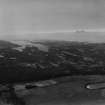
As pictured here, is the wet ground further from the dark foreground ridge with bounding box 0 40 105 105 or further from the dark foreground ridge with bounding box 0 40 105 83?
the dark foreground ridge with bounding box 0 40 105 83

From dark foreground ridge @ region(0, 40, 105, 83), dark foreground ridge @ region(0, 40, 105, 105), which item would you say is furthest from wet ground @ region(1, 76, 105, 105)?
dark foreground ridge @ region(0, 40, 105, 83)

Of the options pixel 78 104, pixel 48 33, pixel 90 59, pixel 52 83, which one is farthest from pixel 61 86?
pixel 48 33

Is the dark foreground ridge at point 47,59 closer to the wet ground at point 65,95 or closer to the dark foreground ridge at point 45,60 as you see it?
the dark foreground ridge at point 45,60

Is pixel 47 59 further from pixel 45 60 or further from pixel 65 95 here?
pixel 65 95

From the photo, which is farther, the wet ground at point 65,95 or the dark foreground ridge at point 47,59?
the dark foreground ridge at point 47,59

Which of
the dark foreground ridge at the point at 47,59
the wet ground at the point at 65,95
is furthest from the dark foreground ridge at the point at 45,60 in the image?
the wet ground at the point at 65,95

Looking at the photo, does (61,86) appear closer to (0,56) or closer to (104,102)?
(104,102)

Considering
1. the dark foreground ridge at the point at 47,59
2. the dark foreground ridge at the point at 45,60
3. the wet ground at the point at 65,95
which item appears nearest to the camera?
the wet ground at the point at 65,95

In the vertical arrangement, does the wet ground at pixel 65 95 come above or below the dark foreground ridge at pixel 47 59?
below
